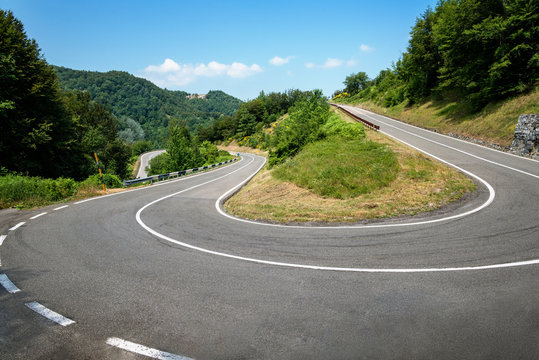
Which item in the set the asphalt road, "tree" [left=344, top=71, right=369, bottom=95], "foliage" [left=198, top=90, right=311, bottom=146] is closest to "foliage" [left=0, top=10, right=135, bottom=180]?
the asphalt road

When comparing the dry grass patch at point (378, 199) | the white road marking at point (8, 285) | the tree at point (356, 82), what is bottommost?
the dry grass patch at point (378, 199)

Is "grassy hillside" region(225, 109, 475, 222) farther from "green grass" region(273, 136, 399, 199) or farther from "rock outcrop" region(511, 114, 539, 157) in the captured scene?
"rock outcrop" region(511, 114, 539, 157)

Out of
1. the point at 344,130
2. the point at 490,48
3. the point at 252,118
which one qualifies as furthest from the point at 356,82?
the point at 344,130

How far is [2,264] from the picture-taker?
588cm

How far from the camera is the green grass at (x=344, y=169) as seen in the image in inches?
474

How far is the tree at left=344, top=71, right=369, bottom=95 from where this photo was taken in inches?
4299

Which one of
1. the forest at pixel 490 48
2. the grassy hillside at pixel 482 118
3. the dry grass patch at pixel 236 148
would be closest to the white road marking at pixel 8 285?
the grassy hillside at pixel 482 118

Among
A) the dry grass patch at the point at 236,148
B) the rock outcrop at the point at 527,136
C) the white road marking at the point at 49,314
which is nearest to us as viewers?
Answer: the white road marking at the point at 49,314

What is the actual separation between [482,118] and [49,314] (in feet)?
106

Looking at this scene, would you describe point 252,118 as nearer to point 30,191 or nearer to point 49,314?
point 30,191

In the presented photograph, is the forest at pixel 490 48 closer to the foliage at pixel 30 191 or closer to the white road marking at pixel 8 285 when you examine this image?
the white road marking at pixel 8 285

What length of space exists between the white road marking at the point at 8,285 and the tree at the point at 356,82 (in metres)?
120

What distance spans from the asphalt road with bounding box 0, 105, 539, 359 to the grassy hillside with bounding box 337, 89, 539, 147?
1633cm

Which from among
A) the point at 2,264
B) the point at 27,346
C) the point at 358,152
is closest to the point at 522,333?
the point at 27,346
